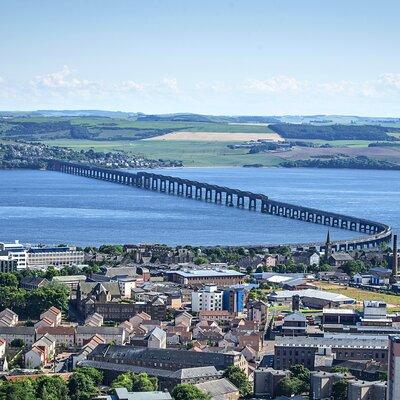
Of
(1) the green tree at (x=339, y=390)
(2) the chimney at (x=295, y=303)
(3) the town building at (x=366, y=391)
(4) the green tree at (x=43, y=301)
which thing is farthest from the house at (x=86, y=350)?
(2) the chimney at (x=295, y=303)

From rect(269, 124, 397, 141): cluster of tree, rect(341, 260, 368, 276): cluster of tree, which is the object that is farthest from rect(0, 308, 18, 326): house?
rect(269, 124, 397, 141): cluster of tree

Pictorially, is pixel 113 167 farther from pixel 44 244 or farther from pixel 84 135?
pixel 44 244

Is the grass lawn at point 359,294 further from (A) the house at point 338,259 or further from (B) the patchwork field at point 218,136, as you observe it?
(B) the patchwork field at point 218,136

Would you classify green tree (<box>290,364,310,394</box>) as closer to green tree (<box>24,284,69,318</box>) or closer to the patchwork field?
green tree (<box>24,284,69,318</box>)

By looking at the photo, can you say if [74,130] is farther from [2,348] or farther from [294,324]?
[2,348]

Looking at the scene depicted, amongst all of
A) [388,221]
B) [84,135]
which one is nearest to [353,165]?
[84,135]

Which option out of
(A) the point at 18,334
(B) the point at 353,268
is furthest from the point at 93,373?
(B) the point at 353,268

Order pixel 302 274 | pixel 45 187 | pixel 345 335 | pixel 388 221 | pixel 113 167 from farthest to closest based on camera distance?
pixel 113 167 < pixel 45 187 < pixel 388 221 < pixel 302 274 < pixel 345 335
